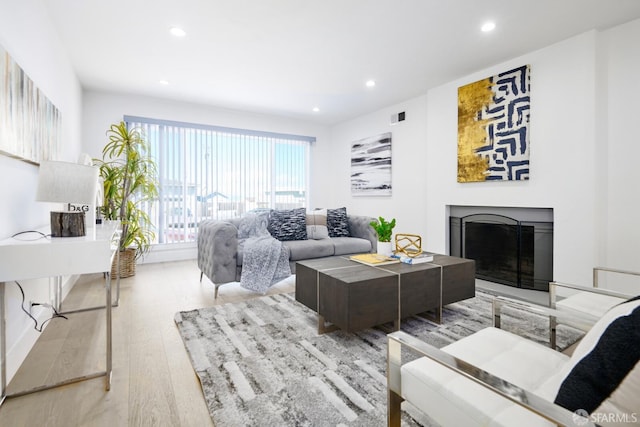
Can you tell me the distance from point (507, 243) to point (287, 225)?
266cm

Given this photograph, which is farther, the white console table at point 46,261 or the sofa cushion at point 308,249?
the sofa cushion at point 308,249

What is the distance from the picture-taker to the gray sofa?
315 cm

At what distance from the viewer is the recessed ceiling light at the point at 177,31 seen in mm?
2803

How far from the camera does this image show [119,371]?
1.80 meters

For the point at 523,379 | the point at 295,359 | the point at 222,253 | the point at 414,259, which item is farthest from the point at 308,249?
Answer: the point at 523,379

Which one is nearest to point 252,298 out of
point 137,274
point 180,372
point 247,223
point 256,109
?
point 247,223

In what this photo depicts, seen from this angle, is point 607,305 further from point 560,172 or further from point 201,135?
point 201,135

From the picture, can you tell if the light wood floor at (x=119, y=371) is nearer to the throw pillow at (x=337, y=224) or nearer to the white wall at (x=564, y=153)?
the throw pillow at (x=337, y=224)

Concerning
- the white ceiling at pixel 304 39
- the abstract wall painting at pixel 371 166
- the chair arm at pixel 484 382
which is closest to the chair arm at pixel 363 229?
the abstract wall painting at pixel 371 166

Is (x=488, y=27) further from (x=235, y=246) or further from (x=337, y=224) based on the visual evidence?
(x=235, y=246)

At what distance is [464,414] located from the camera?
0.93 m

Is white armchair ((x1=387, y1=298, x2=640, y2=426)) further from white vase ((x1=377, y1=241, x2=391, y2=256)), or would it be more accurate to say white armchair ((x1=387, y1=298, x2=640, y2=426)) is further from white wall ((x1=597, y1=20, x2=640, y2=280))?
white wall ((x1=597, y1=20, x2=640, y2=280))

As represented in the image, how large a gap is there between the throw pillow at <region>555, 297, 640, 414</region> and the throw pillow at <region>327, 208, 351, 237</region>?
3.66 meters

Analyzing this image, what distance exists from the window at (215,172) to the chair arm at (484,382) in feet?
15.5
